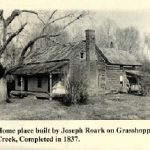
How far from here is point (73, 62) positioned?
10.0 metres

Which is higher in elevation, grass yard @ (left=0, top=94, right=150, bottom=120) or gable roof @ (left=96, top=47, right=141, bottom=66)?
gable roof @ (left=96, top=47, right=141, bottom=66)

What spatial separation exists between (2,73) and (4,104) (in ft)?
2.08

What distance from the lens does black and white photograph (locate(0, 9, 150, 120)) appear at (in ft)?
16.3

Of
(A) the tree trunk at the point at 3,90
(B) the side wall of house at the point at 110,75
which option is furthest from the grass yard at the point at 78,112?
(B) the side wall of house at the point at 110,75

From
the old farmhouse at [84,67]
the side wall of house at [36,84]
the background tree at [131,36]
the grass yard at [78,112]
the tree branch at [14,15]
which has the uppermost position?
the tree branch at [14,15]

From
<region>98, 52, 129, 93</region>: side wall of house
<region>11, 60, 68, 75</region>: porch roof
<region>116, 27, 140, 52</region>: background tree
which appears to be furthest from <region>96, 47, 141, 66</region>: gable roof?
<region>116, 27, 140, 52</region>: background tree

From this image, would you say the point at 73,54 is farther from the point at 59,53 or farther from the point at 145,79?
the point at 145,79

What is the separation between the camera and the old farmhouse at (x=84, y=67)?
9.66 metres

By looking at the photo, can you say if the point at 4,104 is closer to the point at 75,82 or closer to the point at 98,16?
the point at 75,82

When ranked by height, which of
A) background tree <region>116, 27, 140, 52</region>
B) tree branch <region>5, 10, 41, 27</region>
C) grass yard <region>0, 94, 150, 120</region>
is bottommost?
grass yard <region>0, 94, 150, 120</region>

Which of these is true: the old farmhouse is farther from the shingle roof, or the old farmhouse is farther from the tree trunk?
the tree trunk

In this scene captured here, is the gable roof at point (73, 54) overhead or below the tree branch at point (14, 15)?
below

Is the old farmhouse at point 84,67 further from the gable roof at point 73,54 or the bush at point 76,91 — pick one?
the bush at point 76,91

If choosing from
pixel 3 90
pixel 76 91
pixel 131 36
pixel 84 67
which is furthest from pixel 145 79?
pixel 3 90
